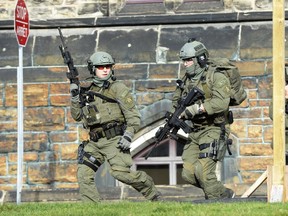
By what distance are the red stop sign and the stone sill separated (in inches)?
70.3

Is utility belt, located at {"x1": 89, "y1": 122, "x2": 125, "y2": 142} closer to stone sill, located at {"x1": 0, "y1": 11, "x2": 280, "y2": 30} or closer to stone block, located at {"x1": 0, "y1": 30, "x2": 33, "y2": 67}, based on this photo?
stone sill, located at {"x1": 0, "y1": 11, "x2": 280, "y2": 30}

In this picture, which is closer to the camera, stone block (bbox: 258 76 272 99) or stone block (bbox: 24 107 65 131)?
stone block (bbox: 258 76 272 99)

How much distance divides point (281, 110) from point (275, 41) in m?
0.71

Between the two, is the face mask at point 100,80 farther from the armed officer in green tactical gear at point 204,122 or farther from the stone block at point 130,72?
the stone block at point 130,72

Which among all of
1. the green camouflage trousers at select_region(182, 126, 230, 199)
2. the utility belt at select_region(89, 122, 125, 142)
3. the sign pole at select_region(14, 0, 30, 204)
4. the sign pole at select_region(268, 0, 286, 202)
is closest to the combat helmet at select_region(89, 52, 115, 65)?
the utility belt at select_region(89, 122, 125, 142)

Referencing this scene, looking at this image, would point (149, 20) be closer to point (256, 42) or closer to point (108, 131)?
point (256, 42)

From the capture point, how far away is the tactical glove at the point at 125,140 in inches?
708

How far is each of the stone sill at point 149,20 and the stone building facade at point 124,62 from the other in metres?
0.01

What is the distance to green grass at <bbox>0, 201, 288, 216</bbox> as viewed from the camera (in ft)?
50.0

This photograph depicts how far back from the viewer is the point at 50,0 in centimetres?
2291

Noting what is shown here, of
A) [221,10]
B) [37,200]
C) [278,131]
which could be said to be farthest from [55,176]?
[278,131]

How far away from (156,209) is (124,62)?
7.09 metres

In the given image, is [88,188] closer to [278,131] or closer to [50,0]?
[278,131]

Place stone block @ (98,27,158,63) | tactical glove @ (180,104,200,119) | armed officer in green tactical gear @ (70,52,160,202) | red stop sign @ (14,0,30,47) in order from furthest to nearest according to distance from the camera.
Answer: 1. stone block @ (98,27,158,63)
2. red stop sign @ (14,0,30,47)
3. armed officer in green tactical gear @ (70,52,160,202)
4. tactical glove @ (180,104,200,119)
